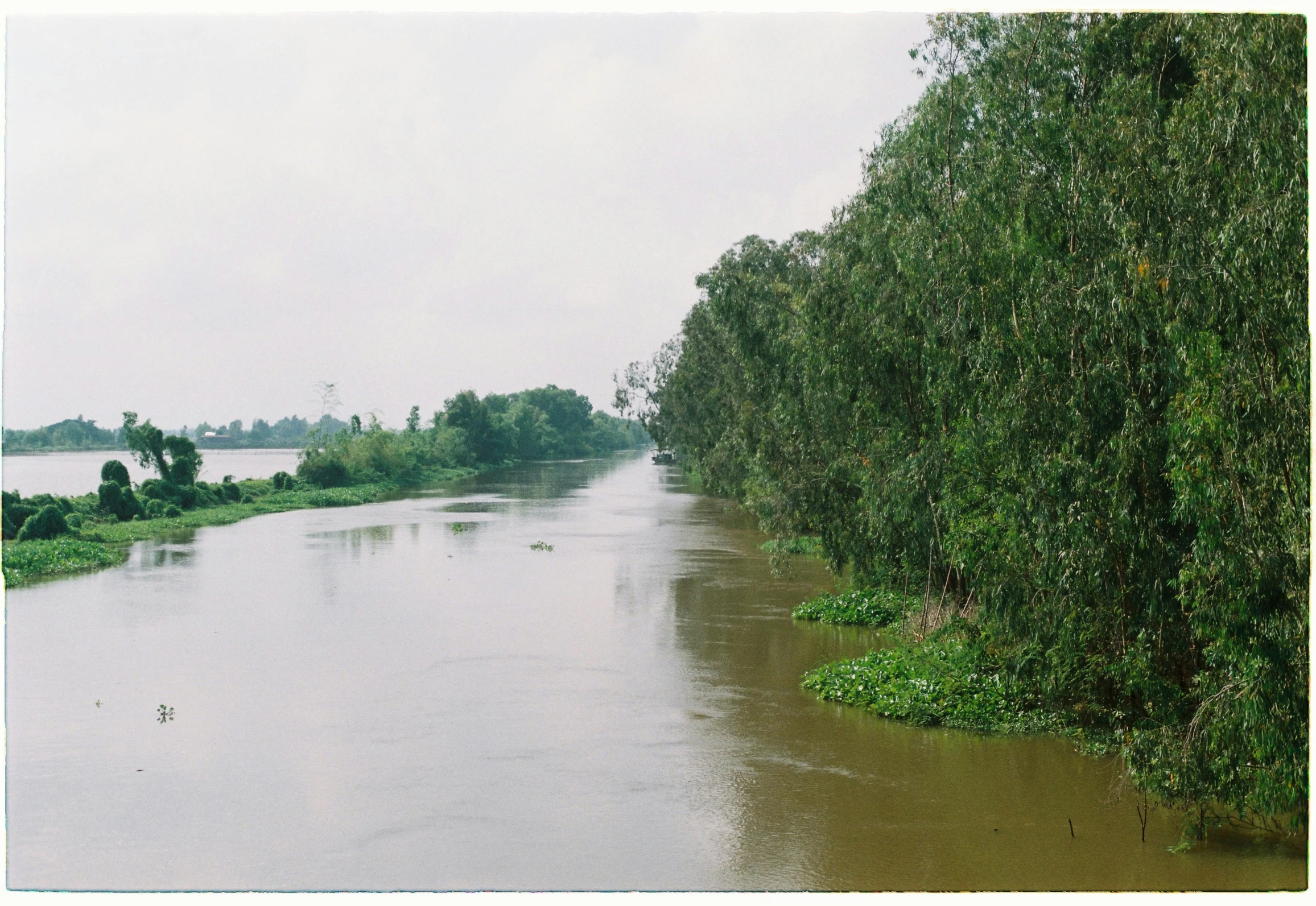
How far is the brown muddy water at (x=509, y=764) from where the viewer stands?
10023mm

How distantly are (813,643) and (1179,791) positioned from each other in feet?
34.3

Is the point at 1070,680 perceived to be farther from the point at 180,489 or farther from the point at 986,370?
the point at 180,489

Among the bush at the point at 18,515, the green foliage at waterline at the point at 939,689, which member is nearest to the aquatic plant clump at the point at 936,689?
the green foliage at waterline at the point at 939,689

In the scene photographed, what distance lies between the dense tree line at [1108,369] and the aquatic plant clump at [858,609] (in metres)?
2.79

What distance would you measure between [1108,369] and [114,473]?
1515 inches

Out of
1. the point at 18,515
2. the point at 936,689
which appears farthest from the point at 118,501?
the point at 936,689

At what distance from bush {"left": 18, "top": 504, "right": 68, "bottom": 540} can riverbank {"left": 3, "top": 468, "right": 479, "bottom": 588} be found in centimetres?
36

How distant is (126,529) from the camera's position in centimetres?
3794

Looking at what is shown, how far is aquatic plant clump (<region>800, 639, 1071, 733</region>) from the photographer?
13945mm

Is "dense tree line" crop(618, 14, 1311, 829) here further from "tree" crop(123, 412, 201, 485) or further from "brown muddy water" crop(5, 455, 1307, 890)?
"tree" crop(123, 412, 201, 485)

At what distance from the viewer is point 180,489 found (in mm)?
45906

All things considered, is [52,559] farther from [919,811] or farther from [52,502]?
[919,811]

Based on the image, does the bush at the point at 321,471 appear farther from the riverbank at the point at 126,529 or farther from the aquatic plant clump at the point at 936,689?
the aquatic plant clump at the point at 936,689

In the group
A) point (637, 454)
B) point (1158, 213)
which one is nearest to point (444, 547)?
point (1158, 213)
